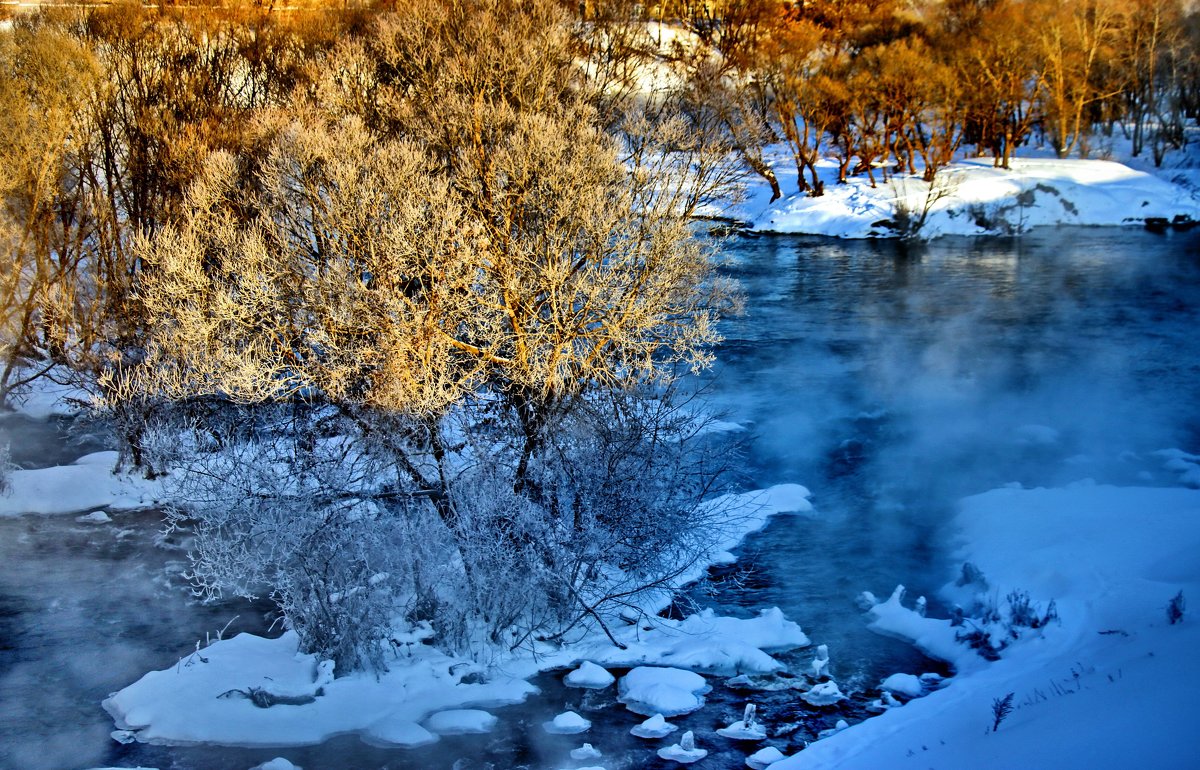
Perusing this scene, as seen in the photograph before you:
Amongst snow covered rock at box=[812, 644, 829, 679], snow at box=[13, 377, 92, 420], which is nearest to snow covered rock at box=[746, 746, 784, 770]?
snow covered rock at box=[812, 644, 829, 679]

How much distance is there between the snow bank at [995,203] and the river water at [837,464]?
289 inches

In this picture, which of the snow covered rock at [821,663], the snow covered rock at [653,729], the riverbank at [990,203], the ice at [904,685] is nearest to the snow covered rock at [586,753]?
the snow covered rock at [653,729]

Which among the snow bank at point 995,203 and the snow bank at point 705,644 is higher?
the snow bank at point 995,203

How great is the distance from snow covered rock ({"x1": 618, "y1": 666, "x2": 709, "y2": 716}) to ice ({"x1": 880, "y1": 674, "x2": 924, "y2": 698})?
189cm

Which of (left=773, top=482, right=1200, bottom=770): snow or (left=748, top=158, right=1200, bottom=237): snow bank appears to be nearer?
(left=773, top=482, right=1200, bottom=770): snow

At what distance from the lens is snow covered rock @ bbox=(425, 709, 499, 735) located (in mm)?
9914

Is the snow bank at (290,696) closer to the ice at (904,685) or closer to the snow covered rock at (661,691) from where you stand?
the snow covered rock at (661,691)

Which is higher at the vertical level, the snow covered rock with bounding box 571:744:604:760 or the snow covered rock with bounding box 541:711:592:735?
the snow covered rock with bounding box 571:744:604:760

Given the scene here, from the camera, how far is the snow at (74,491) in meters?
16.3

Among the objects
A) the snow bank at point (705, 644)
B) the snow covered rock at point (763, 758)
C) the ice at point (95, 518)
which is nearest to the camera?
the snow covered rock at point (763, 758)

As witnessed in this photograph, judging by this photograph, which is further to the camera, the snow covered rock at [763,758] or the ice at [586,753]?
the ice at [586,753]

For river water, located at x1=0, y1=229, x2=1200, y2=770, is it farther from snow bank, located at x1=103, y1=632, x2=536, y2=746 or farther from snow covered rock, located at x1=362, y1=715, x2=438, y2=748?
snow bank, located at x1=103, y1=632, x2=536, y2=746

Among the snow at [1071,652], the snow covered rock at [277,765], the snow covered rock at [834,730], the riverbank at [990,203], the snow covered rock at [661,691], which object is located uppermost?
the riverbank at [990,203]

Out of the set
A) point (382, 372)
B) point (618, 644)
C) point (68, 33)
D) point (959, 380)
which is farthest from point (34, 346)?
point (959, 380)
